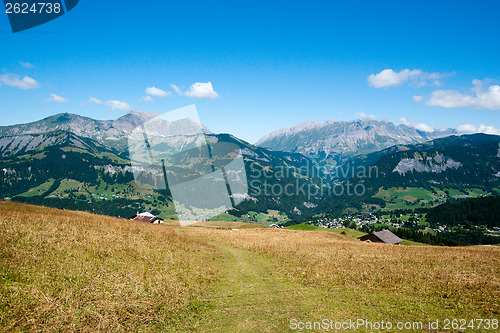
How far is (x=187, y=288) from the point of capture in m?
12.6

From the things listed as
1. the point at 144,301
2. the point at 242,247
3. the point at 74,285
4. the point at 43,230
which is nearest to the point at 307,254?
the point at 242,247

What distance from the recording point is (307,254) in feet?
74.3

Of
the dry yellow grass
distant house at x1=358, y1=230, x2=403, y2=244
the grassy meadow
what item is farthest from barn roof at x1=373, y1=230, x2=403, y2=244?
the dry yellow grass

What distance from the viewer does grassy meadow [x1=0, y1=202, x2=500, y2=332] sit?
8.90m

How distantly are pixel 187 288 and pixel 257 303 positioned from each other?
3.73m

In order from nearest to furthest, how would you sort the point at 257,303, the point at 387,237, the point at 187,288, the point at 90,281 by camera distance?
the point at 90,281 < the point at 257,303 < the point at 187,288 < the point at 387,237

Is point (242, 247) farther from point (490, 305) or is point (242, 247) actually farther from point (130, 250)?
point (490, 305)

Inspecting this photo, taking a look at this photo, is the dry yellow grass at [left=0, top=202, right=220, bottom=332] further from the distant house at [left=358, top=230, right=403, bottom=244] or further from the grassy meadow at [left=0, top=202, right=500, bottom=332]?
the distant house at [left=358, top=230, right=403, bottom=244]

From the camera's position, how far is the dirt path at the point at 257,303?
9383 mm

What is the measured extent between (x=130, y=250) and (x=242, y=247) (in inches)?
550

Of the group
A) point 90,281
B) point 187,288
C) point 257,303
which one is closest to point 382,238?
point 257,303

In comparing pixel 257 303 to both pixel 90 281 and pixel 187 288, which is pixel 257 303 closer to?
pixel 187 288

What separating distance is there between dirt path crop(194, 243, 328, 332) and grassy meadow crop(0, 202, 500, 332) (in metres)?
0.05

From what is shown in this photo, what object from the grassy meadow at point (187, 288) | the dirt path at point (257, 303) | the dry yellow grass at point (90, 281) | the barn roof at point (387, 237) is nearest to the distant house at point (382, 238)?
the barn roof at point (387, 237)
